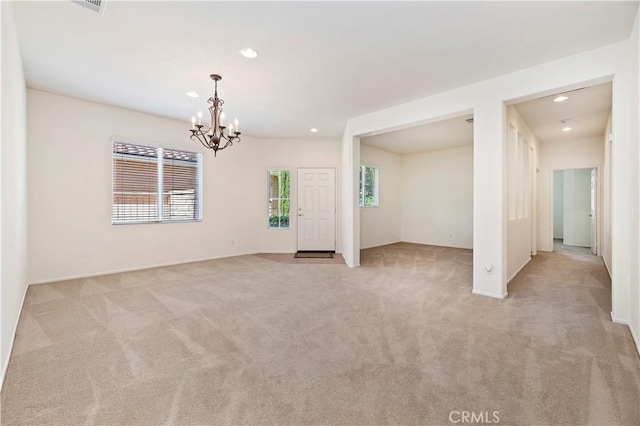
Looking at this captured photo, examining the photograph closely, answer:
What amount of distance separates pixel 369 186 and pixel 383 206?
0.78m

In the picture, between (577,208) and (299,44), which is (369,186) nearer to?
(299,44)

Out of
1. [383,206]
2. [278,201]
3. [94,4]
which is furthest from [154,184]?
[383,206]

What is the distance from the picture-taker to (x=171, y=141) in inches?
217

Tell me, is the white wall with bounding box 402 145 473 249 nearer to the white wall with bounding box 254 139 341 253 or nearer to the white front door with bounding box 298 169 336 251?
the white wall with bounding box 254 139 341 253

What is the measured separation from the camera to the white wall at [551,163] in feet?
21.8

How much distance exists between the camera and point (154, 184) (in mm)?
5352

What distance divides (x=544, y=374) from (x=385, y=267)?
3433 millimetres

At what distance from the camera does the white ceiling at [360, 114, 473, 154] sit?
580cm

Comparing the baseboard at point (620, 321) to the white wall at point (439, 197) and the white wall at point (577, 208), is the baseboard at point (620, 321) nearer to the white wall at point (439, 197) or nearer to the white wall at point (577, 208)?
the white wall at point (439, 197)

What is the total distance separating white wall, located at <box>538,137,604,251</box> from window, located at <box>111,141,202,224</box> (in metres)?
8.16

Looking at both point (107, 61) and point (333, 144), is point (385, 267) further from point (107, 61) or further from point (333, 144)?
point (107, 61)

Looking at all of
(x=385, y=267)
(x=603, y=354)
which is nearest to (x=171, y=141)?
(x=385, y=267)

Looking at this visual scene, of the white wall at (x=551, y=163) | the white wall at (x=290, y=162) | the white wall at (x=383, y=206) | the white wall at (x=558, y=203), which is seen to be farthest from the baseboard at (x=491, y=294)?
the white wall at (x=558, y=203)

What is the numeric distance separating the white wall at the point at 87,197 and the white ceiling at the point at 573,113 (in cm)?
604
